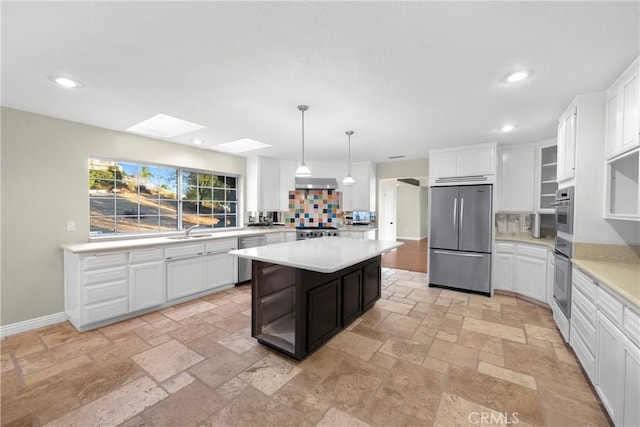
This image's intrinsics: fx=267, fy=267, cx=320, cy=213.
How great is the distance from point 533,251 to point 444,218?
1.22m

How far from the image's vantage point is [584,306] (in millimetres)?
2137

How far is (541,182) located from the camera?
13.3 feet

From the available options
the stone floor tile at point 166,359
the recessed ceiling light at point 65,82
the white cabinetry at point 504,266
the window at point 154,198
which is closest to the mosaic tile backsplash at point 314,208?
the window at point 154,198

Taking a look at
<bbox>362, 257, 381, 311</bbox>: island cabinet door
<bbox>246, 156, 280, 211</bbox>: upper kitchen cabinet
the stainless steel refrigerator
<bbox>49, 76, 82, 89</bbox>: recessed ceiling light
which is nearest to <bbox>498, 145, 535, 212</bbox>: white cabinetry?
the stainless steel refrigerator

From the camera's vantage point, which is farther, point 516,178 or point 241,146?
point 241,146

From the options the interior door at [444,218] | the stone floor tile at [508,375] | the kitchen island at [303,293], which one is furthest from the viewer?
the interior door at [444,218]

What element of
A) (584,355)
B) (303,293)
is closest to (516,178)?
(584,355)

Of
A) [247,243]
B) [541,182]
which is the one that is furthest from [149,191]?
[541,182]

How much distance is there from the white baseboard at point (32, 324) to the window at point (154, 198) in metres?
1.02

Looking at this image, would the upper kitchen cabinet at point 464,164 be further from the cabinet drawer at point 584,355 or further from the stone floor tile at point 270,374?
the stone floor tile at point 270,374

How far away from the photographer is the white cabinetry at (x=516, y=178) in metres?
4.11

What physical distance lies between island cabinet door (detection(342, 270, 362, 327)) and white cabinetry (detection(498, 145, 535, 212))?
2890mm

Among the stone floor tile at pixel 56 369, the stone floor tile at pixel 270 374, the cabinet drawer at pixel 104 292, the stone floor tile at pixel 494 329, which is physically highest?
the cabinet drawer at pixel 104 292

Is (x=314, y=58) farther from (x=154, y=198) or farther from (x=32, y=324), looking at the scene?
(x=32, y=324)
